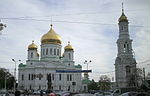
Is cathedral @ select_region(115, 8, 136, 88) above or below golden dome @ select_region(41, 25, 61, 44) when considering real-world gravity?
below

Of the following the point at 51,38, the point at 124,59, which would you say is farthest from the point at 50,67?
the point at 124,59

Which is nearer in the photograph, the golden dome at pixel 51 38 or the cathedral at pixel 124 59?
the cathedral at pixel 124 59

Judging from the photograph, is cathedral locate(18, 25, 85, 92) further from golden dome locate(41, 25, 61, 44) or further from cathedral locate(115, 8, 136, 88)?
cathedral locate(115, 8, 136, 88)

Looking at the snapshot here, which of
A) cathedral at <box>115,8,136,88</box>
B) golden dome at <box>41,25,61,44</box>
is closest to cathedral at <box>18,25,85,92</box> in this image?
golden dome at <box>41,25,61,44</box>

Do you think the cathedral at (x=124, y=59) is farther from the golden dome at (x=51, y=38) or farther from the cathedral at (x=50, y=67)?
the golden dome at (x=51, y=38)

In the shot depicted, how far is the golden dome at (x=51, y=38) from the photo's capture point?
84312 millimetres

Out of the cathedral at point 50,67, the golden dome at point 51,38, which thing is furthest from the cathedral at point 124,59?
the golden dome at point 51,38

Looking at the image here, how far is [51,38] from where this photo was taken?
8438 cm

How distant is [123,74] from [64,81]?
22857 mm

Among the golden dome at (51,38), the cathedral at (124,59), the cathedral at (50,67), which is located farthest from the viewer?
the golden dome at (51,38)

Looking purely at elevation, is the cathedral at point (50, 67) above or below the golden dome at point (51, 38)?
below

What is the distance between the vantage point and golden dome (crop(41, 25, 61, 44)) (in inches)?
3319

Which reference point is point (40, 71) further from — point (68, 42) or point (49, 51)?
point (68, 42)

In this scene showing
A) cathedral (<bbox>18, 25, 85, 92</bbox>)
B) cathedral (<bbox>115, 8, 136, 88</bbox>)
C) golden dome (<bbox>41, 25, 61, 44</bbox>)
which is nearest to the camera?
cathedral (<bbox>115, 8, 136, 88</bbox>)
